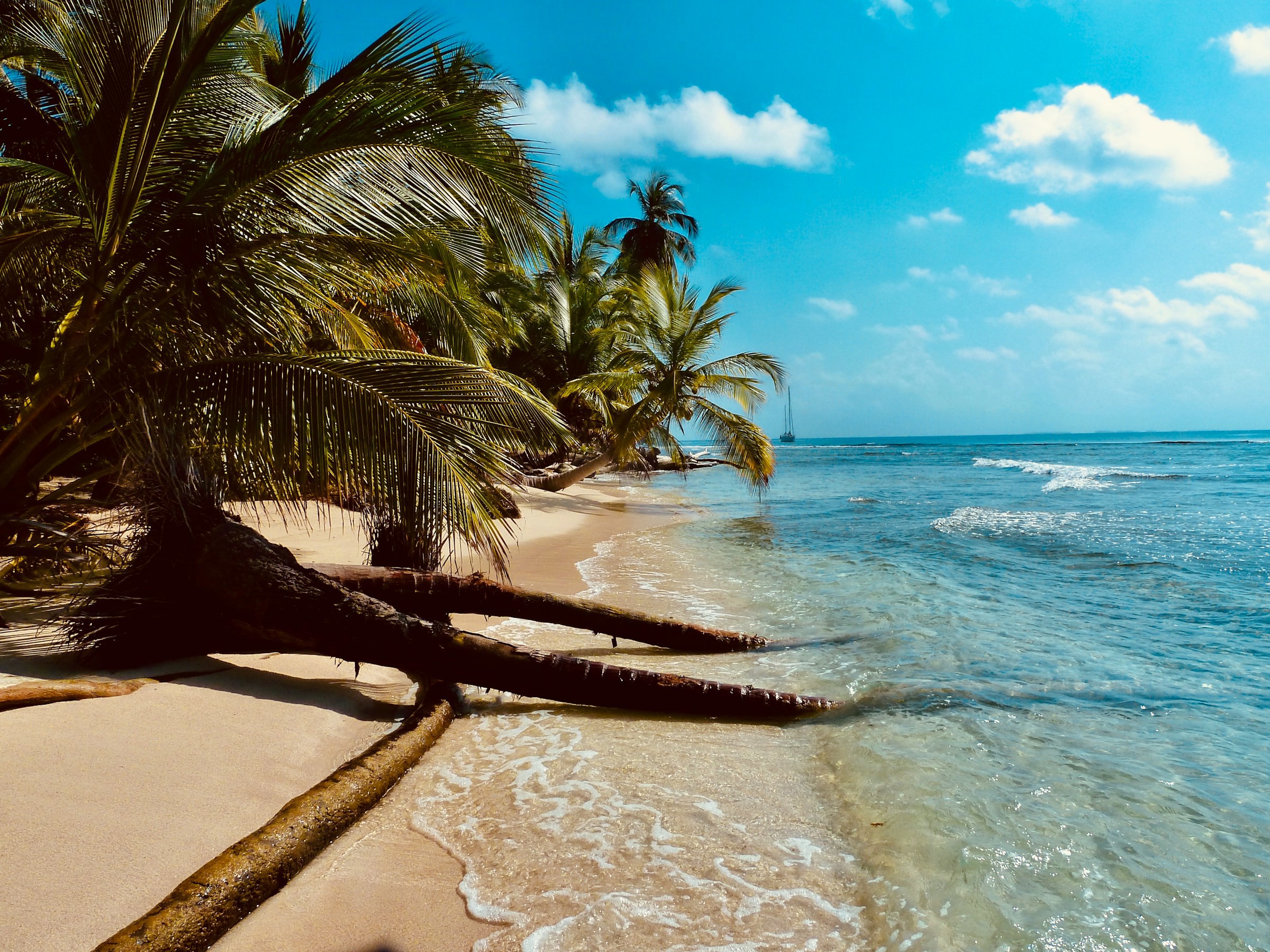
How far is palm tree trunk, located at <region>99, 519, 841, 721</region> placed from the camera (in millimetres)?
3838

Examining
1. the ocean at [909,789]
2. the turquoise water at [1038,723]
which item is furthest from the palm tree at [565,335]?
the ocean at [909,789]

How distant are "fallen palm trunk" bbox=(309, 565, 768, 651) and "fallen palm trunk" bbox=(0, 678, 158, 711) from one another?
1.25 metres

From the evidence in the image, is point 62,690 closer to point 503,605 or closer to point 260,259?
point 503,605

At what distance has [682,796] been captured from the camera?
331 cm

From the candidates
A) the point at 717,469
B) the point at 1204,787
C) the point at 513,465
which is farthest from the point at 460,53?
the point at 717,469

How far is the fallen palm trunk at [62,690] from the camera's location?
299 cm

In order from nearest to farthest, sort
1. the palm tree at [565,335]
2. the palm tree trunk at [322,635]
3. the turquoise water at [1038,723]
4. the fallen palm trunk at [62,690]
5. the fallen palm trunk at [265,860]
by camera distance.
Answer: the fallen palm trunk at [265,860], the turquoise water at [1038,723], the fallen palm trunk at [62,690], the palm tree trunk at [322,635], the palm tree at [565,335]

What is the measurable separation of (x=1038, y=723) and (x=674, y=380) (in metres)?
13.3

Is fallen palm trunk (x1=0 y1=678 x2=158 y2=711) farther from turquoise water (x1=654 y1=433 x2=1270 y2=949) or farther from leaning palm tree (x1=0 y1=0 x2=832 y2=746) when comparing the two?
turquoise water (x1=654 y1=433 x2=1270 y2=949)

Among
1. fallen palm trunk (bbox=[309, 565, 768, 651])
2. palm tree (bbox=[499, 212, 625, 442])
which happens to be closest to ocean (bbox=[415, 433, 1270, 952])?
fallen palm trunk (bbox=[309, 565, 768, 651])

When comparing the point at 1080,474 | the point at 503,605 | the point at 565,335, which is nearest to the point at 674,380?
the point at 565,335

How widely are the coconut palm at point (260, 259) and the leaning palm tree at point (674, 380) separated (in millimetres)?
12055

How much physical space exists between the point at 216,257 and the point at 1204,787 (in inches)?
242

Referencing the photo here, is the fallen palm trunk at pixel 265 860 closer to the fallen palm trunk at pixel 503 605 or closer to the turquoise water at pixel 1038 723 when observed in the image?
the fallen palm trunk at pixel 503 605
